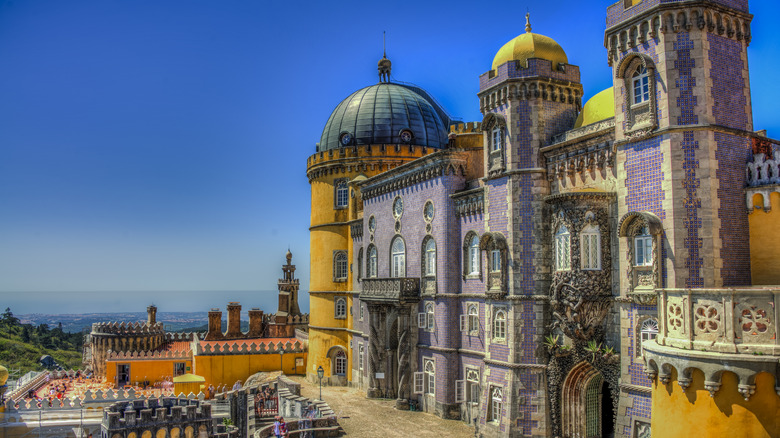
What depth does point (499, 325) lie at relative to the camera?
25578mm

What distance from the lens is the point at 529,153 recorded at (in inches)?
985

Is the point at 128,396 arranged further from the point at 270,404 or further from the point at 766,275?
the point at 766,275

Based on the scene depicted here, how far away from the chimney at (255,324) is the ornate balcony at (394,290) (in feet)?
76.0

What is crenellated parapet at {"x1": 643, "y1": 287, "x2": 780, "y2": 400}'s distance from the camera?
1251 centimetres

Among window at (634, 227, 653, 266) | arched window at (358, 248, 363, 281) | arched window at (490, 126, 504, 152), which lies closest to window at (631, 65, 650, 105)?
window at (634, 227, 653, 266)

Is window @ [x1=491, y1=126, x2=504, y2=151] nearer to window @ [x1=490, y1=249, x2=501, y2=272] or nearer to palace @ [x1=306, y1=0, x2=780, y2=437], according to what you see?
palace @ [x1=306, y1=0, x2=780, y2=437]

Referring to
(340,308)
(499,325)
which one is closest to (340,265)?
(340,308)

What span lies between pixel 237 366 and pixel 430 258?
2021cm

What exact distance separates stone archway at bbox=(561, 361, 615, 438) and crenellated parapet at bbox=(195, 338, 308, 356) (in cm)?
2743

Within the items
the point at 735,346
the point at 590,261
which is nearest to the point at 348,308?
the point at 590,261

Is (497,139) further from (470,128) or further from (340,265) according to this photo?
(340,265)

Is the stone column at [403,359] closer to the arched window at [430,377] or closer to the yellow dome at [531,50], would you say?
the arched window at [430,377]

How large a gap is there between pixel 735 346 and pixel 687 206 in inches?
263

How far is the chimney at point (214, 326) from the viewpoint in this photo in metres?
54.0
